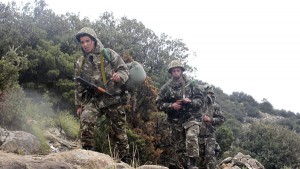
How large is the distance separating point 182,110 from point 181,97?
0.25 m

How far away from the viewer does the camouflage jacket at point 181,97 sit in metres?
7.79

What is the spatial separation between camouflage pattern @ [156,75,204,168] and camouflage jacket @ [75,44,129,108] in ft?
6.06

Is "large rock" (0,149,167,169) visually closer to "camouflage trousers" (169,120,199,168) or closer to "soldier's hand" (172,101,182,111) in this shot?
"camouflage trousers" (169,120,199,168)

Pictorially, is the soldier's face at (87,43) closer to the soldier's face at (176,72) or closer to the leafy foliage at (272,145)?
the soldier's face at (176,72)

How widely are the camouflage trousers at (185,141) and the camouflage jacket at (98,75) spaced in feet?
6.36

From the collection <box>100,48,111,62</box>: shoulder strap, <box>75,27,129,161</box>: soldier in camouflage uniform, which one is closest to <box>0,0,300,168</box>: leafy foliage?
<box>75,27,129,161</box>: soldier in camouflage uniform

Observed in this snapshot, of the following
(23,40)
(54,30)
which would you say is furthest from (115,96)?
(54,30)

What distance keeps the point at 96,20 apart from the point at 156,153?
42.5ft

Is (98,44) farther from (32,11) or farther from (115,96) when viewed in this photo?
(32,11)

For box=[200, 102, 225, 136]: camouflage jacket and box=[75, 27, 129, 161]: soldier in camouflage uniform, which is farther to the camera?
box=[200, 102, 225, 136]: camouflage jacket

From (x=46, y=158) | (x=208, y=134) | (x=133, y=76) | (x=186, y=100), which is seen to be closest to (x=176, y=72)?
(x=186, y=100)

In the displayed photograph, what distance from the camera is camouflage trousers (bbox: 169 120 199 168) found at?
7.50m

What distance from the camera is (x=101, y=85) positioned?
6270 mm

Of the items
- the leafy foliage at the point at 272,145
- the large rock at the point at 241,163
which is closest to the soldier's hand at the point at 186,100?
the large rock at the point at 241,163
